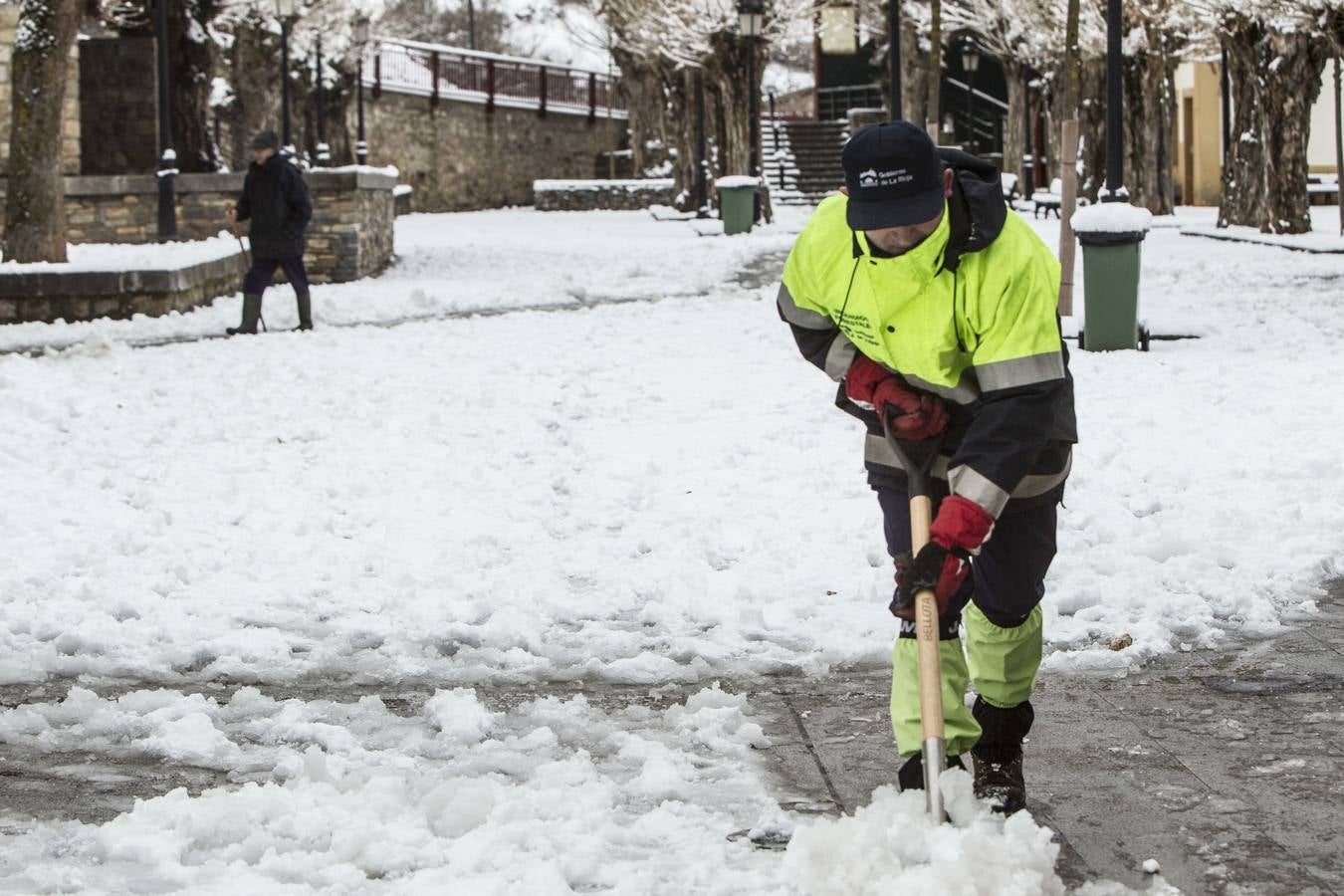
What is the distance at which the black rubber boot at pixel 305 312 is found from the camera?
14469mm

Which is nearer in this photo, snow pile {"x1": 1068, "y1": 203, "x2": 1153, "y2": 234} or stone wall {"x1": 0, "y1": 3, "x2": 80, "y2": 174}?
snow pile {"x1": 1068, "y1": 203, "x2": 1153, "y2": 234}

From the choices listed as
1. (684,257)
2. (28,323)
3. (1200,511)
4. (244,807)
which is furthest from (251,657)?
(684,257)

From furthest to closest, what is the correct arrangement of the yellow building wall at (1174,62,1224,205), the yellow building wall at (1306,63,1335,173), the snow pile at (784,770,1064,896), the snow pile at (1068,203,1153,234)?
1. the yellow building wall at (1174,62,1224,205)
2. the yellow building wall at (1306,63,1335,173)
3. the snow pile at (1068,203,1153,234)
4. the snow pile at (784,770,1064,896)

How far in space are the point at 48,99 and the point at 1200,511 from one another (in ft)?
39.4

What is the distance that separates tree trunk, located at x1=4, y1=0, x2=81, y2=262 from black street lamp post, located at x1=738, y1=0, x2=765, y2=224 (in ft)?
40.3

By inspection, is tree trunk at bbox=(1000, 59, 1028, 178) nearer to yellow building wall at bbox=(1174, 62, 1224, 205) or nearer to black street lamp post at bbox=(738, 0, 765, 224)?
yellow building wall at bbox=(1174, 62, 1224, 205)

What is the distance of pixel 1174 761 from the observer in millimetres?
4496

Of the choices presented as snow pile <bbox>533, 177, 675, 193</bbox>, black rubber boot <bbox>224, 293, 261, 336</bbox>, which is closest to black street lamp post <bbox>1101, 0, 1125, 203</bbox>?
black rubber boot <bbox>224, 293, 261, 336</bbox>

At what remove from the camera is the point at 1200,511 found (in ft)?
23.3

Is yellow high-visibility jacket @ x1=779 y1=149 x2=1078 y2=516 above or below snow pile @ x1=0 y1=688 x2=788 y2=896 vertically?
above

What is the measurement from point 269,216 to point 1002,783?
11.1m

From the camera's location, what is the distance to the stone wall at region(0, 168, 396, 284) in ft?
63.7

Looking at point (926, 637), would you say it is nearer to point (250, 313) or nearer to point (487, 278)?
point (250, 313)

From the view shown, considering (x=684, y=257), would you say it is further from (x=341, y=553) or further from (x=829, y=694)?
(x=829, y=694)
